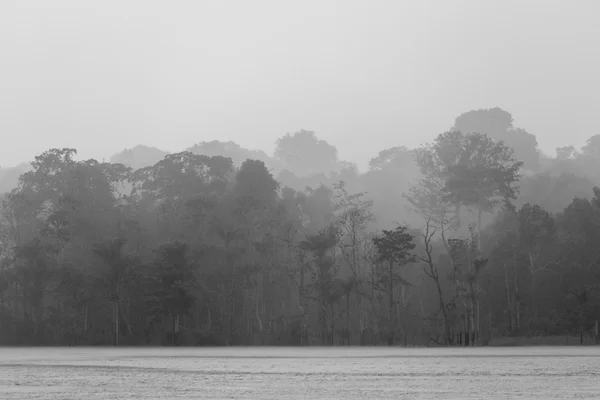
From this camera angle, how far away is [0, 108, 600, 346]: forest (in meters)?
70.7

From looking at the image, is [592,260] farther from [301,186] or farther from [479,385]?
[301,186]

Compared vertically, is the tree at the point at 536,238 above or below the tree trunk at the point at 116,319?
above

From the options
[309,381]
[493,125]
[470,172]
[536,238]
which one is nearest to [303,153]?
[493,125]

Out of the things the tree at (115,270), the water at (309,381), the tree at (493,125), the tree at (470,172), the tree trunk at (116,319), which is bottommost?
the water at (309,381)

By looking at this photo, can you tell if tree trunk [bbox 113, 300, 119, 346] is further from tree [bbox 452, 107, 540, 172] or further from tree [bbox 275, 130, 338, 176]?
tree [bbox 275, 130, 338, 176]

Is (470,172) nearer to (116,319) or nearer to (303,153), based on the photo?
(116,319)

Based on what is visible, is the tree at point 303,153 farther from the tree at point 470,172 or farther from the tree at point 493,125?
the tree at point 470,172

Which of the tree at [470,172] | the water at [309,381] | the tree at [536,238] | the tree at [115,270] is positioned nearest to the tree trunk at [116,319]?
the tree at [115,270]

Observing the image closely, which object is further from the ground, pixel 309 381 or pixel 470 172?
pixel 470 172

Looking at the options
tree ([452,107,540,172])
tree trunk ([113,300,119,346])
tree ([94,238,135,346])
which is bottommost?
tree trunk ([113,300,119,346])

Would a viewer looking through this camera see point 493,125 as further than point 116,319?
Yes

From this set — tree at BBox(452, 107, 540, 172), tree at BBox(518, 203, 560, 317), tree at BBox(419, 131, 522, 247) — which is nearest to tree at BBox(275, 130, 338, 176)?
tree at BBox(452, 107, 540, 172)

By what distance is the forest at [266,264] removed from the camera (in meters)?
70.7

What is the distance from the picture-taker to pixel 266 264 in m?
79.6
